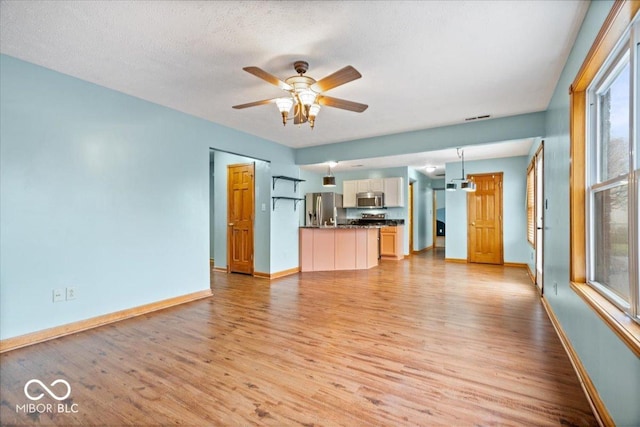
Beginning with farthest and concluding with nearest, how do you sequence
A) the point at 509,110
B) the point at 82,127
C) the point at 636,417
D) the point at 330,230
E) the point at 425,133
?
the point at 330,230 → the point at 425,133 → the point at 509,110 → the point at 82,127 → the point at 636,417

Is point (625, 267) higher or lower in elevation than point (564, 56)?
lower

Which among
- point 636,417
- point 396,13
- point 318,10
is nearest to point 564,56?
point 396,13

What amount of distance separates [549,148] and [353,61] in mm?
2547

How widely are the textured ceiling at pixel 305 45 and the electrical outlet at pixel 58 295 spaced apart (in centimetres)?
209

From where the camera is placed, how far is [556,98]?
314cm

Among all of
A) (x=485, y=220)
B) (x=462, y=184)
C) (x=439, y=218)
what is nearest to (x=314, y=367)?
(x=462, y=184)

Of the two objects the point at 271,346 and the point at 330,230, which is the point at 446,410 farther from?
the point at 330,230

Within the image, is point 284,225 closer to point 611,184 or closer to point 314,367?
point 314,367

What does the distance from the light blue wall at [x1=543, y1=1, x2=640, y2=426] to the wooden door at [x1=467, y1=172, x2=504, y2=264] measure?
321cm

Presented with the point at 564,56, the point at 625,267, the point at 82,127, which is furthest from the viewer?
the point at 82,127

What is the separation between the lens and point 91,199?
3137 mm

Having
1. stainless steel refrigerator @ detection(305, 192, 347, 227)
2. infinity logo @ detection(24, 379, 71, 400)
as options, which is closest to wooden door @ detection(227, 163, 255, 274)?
stainless steel refrigerator @ detection(305, 192, 347, 227)

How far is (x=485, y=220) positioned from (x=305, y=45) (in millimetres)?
6096

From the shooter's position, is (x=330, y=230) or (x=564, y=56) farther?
(x=330, y=230)
